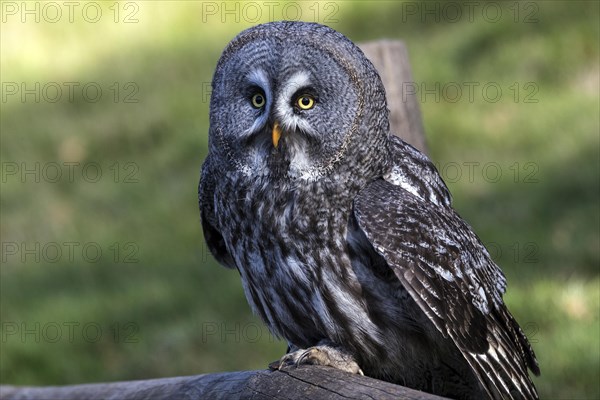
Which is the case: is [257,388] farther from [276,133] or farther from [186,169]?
[186,169]

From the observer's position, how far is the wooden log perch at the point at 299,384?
2629 mm

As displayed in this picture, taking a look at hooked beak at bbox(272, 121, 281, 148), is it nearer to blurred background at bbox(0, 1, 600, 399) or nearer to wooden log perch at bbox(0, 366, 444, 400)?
wooden log perch at bbox(0, 366, 444, 400)

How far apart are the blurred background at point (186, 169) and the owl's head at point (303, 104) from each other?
3.73 ft

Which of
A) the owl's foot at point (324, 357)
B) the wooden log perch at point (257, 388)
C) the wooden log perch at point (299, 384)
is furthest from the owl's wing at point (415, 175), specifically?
the wooden log perch at point (257, 388)

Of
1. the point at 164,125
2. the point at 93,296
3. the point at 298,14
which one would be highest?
the point at 298,14

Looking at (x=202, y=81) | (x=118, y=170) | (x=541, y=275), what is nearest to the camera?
(x=541, y=275)

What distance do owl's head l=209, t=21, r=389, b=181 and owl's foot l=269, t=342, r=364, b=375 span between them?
1.87 ft

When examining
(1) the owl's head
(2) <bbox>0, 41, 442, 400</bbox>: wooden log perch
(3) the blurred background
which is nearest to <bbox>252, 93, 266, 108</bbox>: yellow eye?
(1) the owl's head

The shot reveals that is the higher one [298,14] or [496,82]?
[298,14]

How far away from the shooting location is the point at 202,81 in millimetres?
7891

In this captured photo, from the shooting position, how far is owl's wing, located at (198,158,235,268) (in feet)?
12.5

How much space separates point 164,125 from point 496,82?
7.86ft

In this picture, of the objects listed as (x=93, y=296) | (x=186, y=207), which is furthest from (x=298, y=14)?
(x=93, y=296)

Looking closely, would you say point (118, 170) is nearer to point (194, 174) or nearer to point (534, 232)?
point (194, 174)
